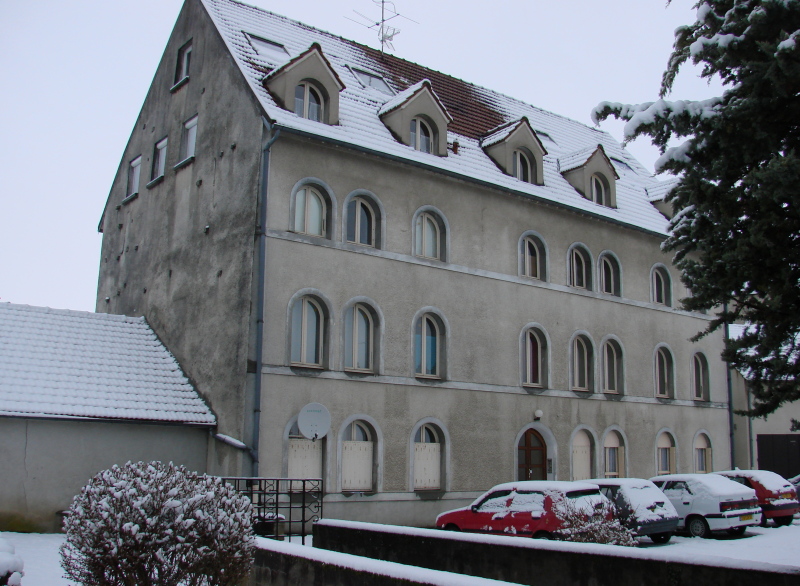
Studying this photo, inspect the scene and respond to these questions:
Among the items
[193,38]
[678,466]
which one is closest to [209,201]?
[193,38]

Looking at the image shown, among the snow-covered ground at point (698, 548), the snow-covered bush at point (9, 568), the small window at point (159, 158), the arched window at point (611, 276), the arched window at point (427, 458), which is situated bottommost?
the snow-covered ground at point (698, 548)

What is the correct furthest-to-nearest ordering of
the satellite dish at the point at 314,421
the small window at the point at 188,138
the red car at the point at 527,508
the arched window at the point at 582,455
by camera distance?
the arched window at the point at 582,455, the small window at the point at 188,138, the satellite dish at the point at 314,421, the red car at the point at 527,508

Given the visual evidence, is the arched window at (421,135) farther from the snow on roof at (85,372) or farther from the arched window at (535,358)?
the snow on roof at (85,372)

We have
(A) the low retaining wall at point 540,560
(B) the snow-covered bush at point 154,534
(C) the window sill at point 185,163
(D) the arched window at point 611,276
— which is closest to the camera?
(B) the snow-covered bush at point 154,534

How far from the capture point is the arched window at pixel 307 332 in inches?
778

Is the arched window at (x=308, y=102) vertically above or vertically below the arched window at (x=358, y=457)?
above

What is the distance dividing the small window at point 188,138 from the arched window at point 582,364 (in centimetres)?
1291

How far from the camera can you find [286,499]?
1870 centimetres

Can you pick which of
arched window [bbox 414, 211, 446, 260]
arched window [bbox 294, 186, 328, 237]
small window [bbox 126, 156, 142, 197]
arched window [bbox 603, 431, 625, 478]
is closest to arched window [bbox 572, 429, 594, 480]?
arched window [bbox 603, 431, 625, 478]

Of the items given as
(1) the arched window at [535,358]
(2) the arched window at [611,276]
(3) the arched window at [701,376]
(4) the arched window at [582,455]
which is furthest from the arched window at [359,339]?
(3) the arched window at [701,376]

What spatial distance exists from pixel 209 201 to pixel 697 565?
15.8m

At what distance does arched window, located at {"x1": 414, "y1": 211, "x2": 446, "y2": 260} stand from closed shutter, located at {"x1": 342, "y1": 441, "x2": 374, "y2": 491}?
18.0 ft

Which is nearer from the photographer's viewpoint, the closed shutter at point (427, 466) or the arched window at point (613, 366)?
the closed shutter at point (427, 466)

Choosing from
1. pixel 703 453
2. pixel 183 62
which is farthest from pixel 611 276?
pixel 183 62
